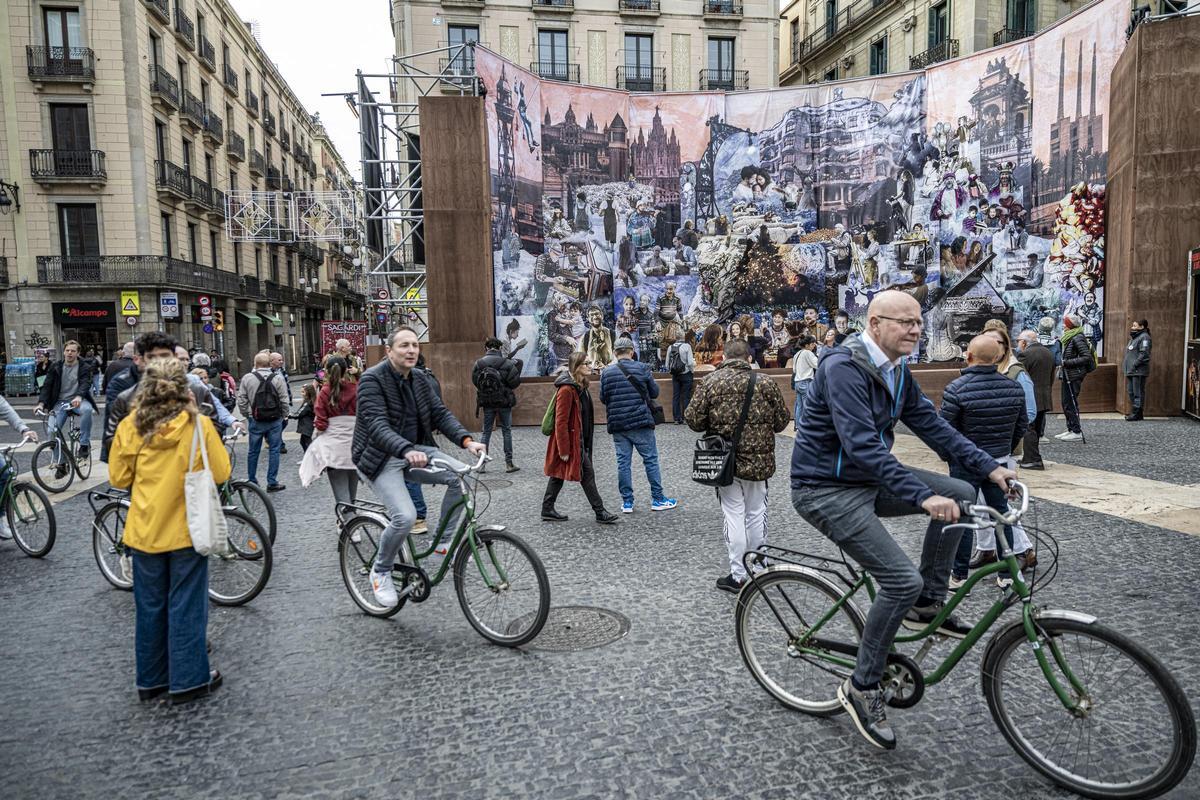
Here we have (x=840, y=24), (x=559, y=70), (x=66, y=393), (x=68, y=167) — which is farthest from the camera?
(x=840, y=24)

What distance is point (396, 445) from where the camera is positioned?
4.36 meters

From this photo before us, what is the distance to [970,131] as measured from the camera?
18375 mm

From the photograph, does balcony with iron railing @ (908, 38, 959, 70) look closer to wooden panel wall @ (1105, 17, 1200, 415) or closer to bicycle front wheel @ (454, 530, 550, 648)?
wooden panel wall @ (1105, 17, 1200, 415)

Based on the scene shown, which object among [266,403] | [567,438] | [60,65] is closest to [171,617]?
[567,438]

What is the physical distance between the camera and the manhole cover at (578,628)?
425 cm

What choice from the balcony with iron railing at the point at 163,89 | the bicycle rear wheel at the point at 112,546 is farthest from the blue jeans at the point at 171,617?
the balcony with iron railing at the point at 163,89

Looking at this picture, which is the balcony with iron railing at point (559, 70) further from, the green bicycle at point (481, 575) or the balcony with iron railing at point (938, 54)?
the green bicycle at point (481, 575)

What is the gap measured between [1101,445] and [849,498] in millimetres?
9995

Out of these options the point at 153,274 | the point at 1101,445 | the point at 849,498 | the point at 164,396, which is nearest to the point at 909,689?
the point at 849,498

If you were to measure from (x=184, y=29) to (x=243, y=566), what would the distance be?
37374 mm

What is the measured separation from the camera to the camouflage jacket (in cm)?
508

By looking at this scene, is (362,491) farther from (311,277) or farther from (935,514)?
(311,277)

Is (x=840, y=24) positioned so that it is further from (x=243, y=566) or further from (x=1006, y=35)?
(x=243, y=566)

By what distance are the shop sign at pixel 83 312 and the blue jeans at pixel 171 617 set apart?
31500 millimetres
